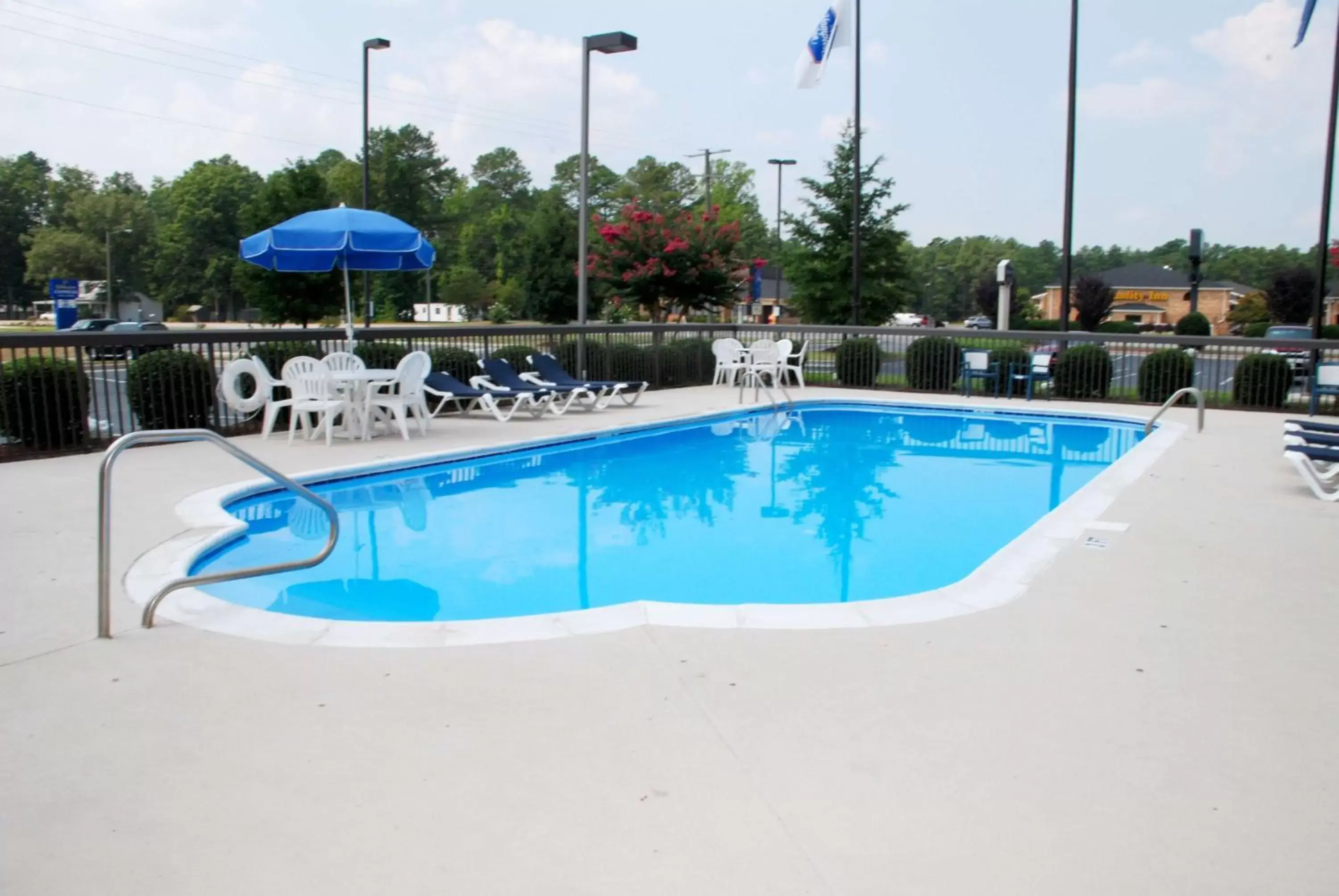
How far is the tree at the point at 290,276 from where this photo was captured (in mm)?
30172

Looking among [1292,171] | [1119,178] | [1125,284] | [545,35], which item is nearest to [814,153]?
[1119,178]

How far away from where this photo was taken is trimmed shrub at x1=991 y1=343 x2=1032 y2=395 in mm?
16859

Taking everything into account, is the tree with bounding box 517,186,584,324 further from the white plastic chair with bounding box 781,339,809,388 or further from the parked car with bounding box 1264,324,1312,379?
the parked car with bounding box 1264,324,1312,379

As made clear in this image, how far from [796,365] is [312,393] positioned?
1076cm

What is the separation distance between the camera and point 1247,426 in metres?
13.0

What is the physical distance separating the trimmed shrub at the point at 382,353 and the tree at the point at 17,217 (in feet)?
227

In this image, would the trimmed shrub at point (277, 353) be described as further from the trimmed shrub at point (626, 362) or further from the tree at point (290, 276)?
the tree at point (290, 276)

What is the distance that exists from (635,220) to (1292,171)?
14.6m

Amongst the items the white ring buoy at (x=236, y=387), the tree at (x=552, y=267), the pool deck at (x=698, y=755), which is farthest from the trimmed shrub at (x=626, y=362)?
the tree at (x=552, y=267)

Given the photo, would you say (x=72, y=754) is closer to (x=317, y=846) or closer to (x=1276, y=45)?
(x=317, y=846)

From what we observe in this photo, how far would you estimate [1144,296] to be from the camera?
2638 inches

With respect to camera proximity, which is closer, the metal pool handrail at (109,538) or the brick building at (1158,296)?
the metal pool handrail at (109,538)

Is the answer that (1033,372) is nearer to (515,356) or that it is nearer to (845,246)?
(515,356)

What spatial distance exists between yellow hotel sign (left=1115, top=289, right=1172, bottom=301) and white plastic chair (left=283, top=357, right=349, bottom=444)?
214 ft
